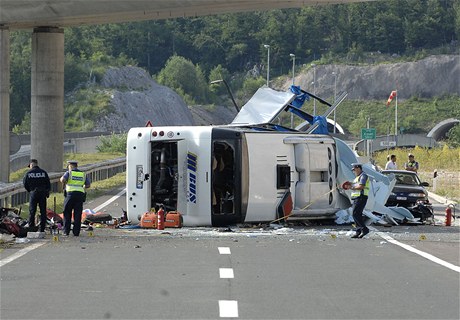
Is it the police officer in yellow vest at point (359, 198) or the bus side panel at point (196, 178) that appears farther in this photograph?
the bus side panel at point (196, 178)

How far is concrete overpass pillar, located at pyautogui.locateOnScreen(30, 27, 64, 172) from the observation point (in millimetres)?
47031

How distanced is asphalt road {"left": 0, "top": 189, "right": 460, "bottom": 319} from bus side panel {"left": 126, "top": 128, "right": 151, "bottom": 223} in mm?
869

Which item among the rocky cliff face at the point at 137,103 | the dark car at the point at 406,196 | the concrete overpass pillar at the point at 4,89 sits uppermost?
the rocky cliff face at the point at 137,103

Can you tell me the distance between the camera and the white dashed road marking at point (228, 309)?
12977 millimetres

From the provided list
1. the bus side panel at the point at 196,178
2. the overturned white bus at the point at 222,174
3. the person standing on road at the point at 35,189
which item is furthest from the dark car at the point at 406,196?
the person standing on road at the point at 35,189

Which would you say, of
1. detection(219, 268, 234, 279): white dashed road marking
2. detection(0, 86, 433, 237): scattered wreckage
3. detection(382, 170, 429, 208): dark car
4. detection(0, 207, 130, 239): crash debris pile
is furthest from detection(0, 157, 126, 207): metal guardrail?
detection(219, 268, 234, 279): white dashed road marking

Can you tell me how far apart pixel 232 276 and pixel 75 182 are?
8.24 m

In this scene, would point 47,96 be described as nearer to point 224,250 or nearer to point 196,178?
point 196,178

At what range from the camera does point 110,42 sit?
16400 cm

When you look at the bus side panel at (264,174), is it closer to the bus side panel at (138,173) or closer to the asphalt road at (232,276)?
the asphalt road at (232,276)

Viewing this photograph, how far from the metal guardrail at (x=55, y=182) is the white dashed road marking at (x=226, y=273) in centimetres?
1406

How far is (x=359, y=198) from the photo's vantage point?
24516mm

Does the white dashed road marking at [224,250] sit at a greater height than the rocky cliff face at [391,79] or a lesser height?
lesser

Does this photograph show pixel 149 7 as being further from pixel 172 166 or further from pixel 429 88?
pixel 429 88
